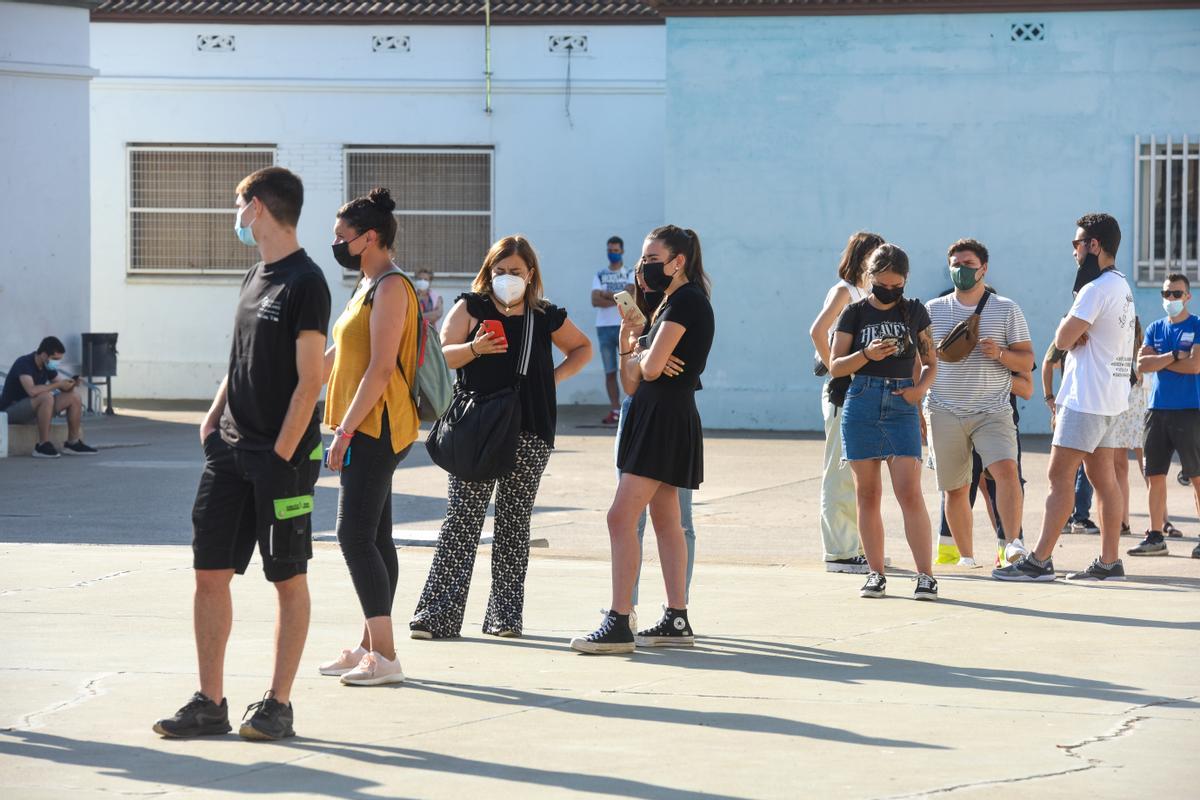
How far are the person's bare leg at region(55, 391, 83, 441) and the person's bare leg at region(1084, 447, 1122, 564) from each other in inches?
439

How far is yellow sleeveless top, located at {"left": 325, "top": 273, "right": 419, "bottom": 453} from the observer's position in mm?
7125

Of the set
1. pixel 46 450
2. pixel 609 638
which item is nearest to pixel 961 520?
pixel 609 638

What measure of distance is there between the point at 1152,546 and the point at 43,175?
49.9 ft

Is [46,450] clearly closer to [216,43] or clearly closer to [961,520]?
[216,43]

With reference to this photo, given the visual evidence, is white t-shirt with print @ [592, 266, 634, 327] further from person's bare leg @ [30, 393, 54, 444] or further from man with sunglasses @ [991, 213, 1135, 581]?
man with sunglasses @ [991, 213, 1135, 581]

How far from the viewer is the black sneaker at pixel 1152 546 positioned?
1126 centimetres

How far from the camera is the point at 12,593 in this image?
30.4ft

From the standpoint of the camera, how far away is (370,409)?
23.0ft

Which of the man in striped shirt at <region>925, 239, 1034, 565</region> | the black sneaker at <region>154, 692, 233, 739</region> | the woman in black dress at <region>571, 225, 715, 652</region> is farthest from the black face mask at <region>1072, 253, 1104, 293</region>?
the black sneaker at <region>154, 692, 233, 739</region>

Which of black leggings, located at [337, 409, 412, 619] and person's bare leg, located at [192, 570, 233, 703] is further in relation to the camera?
black leggings, located at [337, 409, 412, 619]

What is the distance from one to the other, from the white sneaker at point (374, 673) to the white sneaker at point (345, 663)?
0.21 metres

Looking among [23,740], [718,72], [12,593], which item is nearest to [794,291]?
[718,72]

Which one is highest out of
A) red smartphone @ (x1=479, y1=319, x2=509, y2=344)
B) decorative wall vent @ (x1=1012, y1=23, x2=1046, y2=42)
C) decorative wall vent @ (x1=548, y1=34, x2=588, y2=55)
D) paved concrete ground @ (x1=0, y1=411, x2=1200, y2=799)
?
decorative wall vent @ (x1=548, y1=34, x2=588, y2=55)

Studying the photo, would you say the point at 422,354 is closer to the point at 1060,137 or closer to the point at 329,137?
the point at 1060,137
